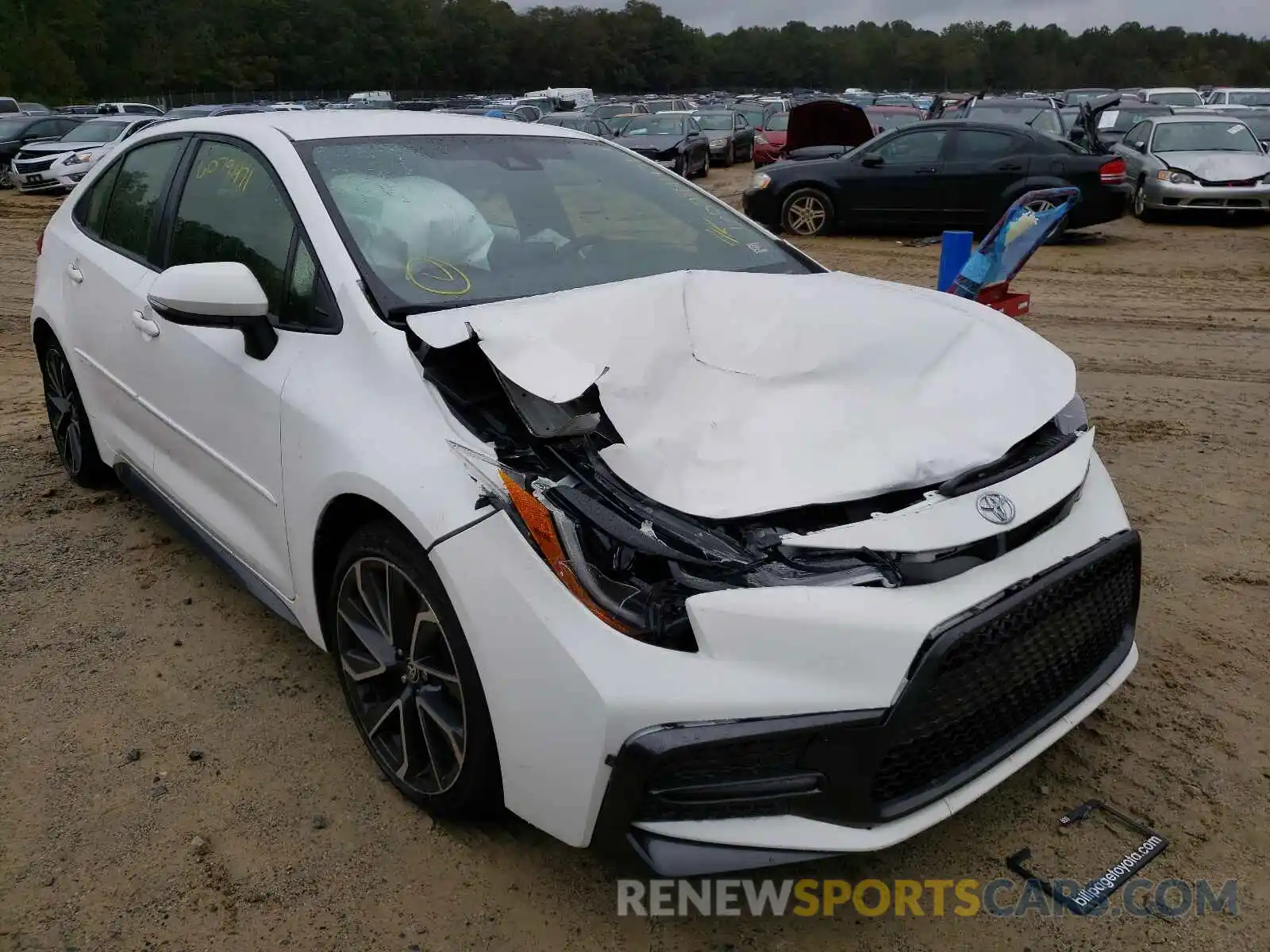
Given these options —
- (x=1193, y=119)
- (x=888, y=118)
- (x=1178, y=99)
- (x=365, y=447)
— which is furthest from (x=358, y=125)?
(x=1178, y=99)

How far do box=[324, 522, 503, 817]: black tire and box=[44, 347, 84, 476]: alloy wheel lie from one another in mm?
2408

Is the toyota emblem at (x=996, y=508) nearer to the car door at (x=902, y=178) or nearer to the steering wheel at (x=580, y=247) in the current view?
the steering wheel at (x=580, y=247)

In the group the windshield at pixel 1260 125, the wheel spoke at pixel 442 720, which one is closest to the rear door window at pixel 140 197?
the wheel spoke at pixel 442 720

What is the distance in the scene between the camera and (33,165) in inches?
733

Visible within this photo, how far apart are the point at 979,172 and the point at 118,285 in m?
10.6

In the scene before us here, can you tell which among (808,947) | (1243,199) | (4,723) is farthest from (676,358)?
(1243,199)

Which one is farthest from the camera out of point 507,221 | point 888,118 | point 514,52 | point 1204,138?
point 514,52

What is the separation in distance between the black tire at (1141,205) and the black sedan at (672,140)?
7201mm

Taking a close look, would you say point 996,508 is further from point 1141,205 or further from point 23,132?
point 23,132

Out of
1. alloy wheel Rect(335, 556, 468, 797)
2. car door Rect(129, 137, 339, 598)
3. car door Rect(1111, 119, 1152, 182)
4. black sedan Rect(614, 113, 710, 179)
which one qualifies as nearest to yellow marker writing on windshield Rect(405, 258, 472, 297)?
car door Rect(129, 137, 339, 598)

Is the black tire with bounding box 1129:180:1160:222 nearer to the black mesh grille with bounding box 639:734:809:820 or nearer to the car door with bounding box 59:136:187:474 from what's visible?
the car door with bounding box 59:136:187:474

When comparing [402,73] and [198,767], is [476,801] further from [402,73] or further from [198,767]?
[402,73]

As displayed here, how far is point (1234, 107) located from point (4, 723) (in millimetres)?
23594

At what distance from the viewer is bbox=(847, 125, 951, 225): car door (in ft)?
40.3
